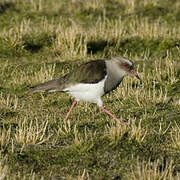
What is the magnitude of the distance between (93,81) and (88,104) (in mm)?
1632

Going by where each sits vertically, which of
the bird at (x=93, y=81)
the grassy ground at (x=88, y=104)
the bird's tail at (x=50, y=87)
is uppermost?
the bird at (x=93, y=81)

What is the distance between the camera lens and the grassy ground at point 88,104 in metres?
7.03

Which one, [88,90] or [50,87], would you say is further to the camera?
[50,87]

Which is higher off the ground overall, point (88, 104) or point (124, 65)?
point (124, 65)

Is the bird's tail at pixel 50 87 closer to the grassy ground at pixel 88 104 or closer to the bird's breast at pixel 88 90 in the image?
the bird's breast at pixel 88 90

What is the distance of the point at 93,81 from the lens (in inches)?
325

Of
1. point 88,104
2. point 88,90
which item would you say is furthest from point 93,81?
point 88,104

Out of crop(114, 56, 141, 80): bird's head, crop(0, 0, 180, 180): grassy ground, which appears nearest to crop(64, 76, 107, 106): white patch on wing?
crop(0, 0, 180, 180): grassy ground

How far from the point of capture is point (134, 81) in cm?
1139

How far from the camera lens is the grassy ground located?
703 centimetres

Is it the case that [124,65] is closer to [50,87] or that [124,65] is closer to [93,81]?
[93,81]

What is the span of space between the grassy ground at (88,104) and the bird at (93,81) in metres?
0.55

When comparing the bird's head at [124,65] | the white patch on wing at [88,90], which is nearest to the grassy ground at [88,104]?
the white patch on wing at [88,90]

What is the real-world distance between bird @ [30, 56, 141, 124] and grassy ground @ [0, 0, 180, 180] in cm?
55
